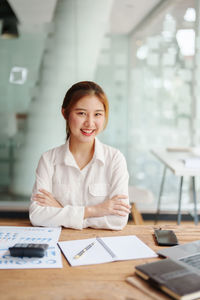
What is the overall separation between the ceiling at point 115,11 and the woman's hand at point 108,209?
2.56m

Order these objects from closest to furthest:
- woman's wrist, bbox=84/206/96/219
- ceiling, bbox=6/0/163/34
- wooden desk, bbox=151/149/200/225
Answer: woman's wrist, bbox=84/206/96/219
wooden desk, bbox=151/149/200/225
ceiling, bbox=6/0/163/34

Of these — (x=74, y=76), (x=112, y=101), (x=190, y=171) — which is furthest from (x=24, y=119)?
(x=190, y=171)

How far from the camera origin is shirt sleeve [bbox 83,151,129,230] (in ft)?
5.12

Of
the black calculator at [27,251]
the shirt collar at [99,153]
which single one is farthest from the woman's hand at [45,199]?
the black calculator at [27,251]

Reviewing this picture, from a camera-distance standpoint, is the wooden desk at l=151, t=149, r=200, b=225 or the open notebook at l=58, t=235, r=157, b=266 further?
the wooden desk at l=151, t=149, r=200, b=225

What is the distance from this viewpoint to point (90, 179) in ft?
5.82

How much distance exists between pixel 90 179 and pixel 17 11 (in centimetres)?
267

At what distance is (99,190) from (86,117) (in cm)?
35

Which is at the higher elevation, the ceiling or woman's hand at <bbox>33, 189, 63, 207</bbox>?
the ceiling

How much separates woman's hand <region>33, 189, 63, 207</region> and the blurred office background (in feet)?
7.44

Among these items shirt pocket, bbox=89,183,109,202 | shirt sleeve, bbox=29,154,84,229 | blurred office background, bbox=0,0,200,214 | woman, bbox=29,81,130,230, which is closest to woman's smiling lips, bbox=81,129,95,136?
woman, bbox=29,81,130,230

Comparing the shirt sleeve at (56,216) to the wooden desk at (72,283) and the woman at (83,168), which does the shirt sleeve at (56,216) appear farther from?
the wooden desk at (72,283)

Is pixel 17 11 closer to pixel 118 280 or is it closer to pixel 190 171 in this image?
pixel 190 171

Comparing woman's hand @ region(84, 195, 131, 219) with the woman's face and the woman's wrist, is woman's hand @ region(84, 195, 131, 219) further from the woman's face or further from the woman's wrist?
the woman's face
